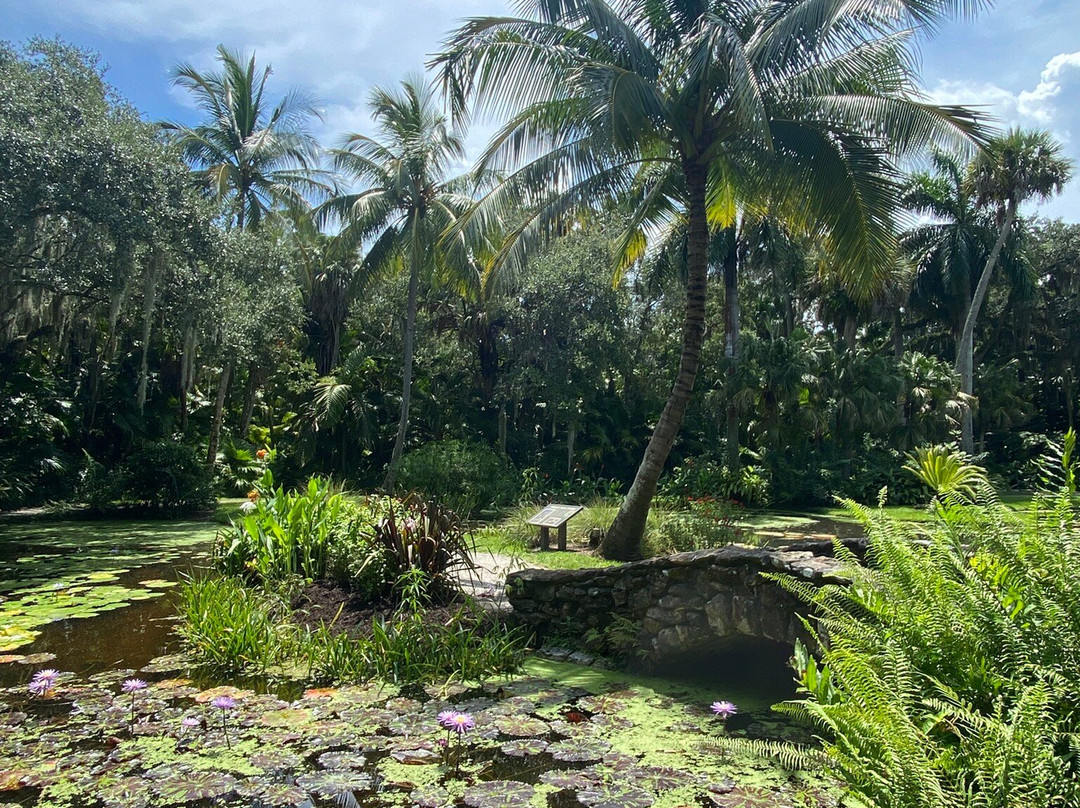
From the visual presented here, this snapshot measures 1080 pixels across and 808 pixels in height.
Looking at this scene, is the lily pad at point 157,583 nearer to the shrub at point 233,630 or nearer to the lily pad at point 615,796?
the shrub at point 233,630

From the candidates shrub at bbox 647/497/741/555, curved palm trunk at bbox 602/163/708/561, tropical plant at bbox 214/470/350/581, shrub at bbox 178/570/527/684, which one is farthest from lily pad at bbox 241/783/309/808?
shrub at bbox 647/497/741/555

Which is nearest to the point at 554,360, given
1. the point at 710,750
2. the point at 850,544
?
the point at 850,544

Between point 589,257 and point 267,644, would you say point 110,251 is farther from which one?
point 589,257

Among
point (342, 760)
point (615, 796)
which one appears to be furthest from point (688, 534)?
point (342, 760)

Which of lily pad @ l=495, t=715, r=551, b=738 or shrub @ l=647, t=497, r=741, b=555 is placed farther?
shrub @ l=647, t=497, r=741, b=555

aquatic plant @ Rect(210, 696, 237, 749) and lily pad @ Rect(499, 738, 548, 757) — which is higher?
aquatic plant @ Rect(210, 696, 237, 749)

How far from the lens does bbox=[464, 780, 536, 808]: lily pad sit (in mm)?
3375

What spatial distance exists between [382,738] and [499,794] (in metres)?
0.94

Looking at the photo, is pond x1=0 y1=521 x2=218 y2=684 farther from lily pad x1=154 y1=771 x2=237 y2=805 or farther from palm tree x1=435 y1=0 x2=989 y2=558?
palm tree x1=435 y1=0 x2=989 y2=558

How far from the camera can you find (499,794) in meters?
3.46

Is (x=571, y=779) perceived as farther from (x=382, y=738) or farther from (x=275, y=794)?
(x=275, y=794)

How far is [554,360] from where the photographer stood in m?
19.4

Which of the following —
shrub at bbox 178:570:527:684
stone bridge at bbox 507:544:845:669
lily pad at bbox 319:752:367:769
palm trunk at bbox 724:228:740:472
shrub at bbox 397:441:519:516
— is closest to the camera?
lily pad at bbox 319:752:367:769

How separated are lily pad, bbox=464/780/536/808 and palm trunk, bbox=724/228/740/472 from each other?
16.7m
